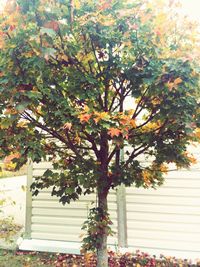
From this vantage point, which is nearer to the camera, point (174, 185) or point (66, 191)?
point (66, 191)

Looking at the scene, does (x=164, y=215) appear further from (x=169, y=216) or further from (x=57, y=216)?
(x=57, y=216)

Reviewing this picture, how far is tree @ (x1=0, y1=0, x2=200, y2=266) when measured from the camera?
1964 millimetres

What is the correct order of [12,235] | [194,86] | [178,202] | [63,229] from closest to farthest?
1. [194,86]
2. [178,202]
3. [63,229]
4. [12,235]

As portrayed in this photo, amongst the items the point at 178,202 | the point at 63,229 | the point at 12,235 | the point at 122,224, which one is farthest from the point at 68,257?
the point at 178,202

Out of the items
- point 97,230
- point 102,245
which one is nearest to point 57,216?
point 102,245

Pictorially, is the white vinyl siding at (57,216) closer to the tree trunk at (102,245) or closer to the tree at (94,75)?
the tree trunk at (102,245)

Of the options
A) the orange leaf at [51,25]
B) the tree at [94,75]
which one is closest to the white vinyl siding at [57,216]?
the tree at [94,75]

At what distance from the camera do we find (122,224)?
425 cm

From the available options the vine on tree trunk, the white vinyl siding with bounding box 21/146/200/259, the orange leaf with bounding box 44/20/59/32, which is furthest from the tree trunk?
the orange leaf with bounding box 44/20/59/32

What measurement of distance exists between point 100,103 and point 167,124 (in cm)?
64

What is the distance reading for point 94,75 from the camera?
2.51 metres

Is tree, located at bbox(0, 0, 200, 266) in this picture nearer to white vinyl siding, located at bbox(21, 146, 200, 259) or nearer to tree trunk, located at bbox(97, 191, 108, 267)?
tree trunk, located at bbox(97, 191, 108, 267)

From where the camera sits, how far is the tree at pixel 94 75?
196 centimetres

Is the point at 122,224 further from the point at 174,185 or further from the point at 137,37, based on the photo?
the point at 137,37
